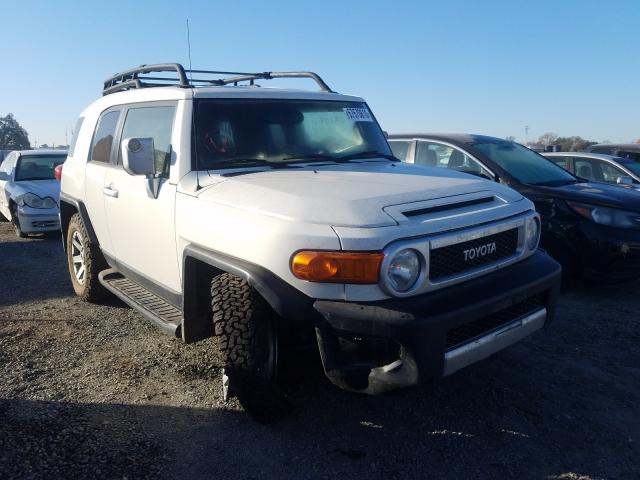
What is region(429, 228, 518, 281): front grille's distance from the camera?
8.83 ft

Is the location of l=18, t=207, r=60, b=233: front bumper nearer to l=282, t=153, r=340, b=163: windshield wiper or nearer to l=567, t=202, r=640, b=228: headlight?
l=282, t=153, r=340, b=163: windshield wiper

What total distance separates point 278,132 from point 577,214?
3.16m

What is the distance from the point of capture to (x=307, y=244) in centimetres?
254

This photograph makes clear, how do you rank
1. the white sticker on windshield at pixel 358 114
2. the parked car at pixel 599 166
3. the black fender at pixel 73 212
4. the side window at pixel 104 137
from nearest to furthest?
1. the white sticker on windshield at pixel 358 114
2. the side window at pixel 104 137
3. the black fender at pixel 73 212
4. the parked car at pixel 599 166

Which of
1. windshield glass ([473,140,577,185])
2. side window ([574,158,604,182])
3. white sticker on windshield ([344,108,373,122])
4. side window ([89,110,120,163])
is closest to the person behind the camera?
white sticker on windshield ([344,108,373,122])

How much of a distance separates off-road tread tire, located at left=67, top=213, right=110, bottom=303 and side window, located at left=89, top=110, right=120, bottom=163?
641 millimetres

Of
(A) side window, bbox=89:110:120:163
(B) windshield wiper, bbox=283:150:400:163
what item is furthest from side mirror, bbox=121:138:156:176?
(A) side window, bbox=89:110:120:163

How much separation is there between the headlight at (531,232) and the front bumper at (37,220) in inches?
320

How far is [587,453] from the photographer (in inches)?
110

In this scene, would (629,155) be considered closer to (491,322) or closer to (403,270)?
(491,322)

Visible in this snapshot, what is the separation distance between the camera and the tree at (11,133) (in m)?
57.8

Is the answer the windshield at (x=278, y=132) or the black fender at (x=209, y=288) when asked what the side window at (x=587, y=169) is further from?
the black fender at (x=209, y=288)

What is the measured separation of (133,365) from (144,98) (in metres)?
2.05

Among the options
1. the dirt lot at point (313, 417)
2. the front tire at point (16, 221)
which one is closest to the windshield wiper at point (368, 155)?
the dirt lot at point (313, 417)
